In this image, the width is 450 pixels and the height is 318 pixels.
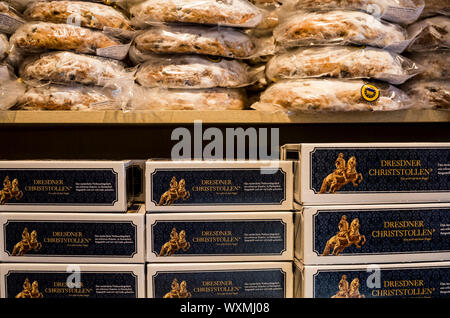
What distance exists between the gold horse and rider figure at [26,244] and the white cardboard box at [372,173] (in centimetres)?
67

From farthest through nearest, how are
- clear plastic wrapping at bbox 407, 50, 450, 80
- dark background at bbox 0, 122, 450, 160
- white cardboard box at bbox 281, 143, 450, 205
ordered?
dark background at bbox 0, 122, 450, 160
clear plastic wrapping at bbox 407, 50, 450, 80
white cardboard box at bbox 281, 143, 450, 205

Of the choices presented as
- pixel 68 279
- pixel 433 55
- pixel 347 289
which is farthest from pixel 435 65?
pixel 68 279

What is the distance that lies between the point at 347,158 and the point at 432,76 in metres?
0.38

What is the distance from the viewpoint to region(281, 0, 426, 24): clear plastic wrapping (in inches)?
34.7

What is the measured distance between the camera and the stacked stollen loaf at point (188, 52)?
35.5 inches

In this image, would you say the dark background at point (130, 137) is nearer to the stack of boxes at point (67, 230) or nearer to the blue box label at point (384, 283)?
the stack of boxes at point (67, 230)

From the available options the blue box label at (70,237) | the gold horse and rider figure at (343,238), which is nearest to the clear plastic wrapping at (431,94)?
the gold horse and rider figure at (343,238)

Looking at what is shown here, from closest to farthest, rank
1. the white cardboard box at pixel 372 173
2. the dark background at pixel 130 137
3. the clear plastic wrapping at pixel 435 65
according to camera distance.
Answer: the white cardboard box at pixel 372 173
the clear plastic wrapping at pixel 435 65
the dark background at pixel 130 137

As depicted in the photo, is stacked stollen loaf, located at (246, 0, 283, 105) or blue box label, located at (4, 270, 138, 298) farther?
stacked stollen loaf, located at (246, 0, 283, 105)

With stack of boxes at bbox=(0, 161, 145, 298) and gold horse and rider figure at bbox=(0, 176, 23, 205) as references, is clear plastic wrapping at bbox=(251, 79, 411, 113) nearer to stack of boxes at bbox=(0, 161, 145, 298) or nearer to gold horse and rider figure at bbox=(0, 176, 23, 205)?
stack of boxes at bbox=(0, 161, 145, 298)

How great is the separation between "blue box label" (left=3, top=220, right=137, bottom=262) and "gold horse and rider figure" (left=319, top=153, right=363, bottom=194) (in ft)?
1.62

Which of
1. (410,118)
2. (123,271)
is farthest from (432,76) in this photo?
(123,271)

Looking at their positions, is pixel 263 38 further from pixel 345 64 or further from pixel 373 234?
pixel 373 234

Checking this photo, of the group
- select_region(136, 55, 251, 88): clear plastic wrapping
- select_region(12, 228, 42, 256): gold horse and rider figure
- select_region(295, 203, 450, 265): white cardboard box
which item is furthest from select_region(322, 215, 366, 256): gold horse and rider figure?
select_region(12, 228, 42, 256): gold horse and rider figure
